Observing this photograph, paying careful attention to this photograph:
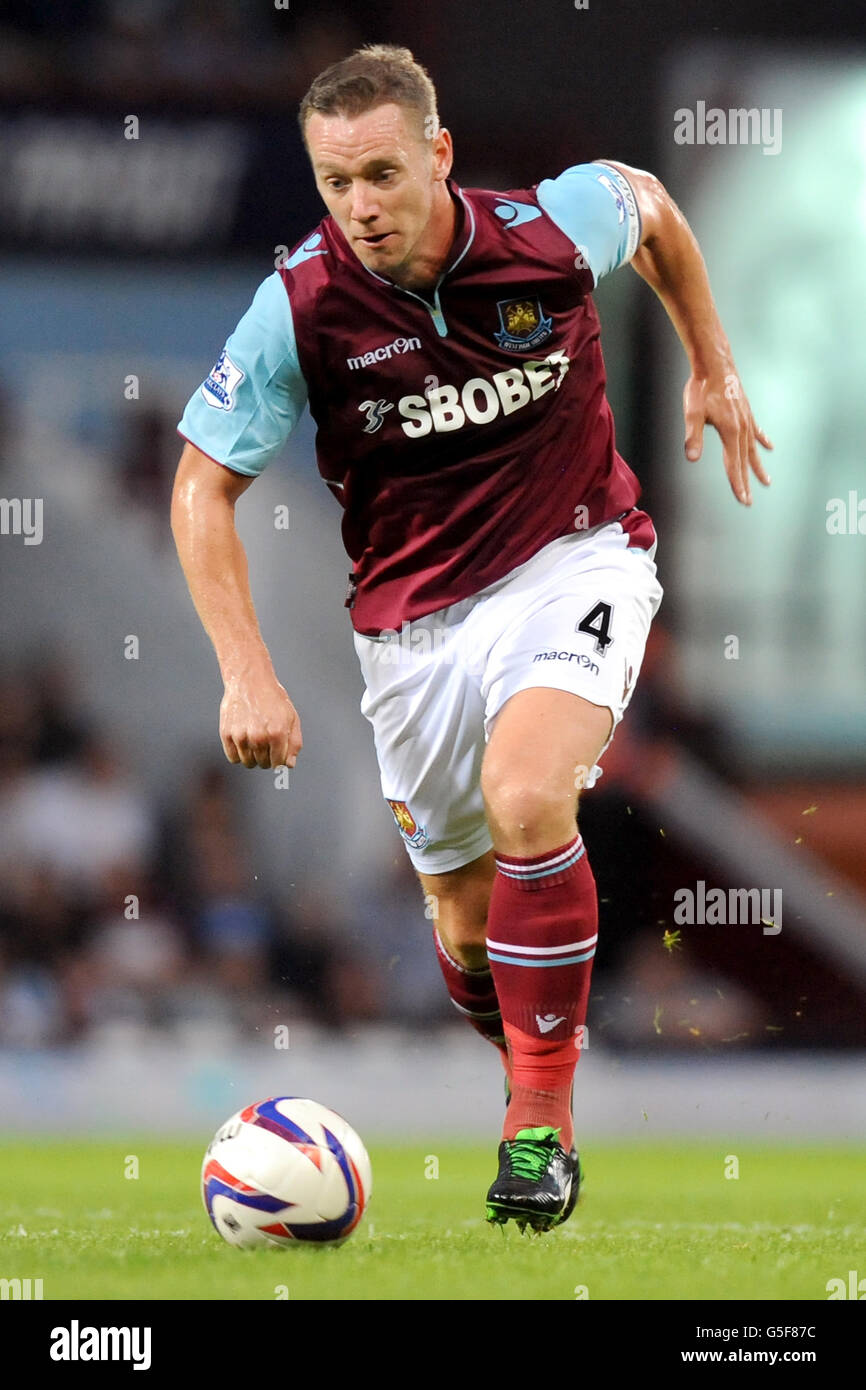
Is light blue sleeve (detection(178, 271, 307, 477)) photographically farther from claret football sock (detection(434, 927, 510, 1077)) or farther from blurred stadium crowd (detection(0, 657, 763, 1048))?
blurred stadium crowd (detection(0, 657, 763, 1048))

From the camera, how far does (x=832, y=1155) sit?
24.2 ft

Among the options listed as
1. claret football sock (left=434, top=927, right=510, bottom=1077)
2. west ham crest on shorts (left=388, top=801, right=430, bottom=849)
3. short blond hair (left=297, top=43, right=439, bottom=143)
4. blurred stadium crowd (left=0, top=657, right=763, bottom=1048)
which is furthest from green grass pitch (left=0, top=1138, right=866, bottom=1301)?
short blond hair (left=297, top=43, right=439, bottom=143)

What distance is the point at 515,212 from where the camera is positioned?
4.47 metres

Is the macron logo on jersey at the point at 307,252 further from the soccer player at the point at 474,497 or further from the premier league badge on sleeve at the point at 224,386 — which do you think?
the premier league badge on sleeve at the point at 224,386

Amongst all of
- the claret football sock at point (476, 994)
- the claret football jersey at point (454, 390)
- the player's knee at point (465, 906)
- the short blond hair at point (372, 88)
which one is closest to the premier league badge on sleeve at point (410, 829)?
the player's knee at point (465, 906)

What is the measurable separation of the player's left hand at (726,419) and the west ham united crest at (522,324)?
1.86ft

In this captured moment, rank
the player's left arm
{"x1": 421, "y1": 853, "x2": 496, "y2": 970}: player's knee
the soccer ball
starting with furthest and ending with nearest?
{"x1": 421, "y1": 853, "x2": 496, "y2": 970}: player's knee → the player's left arm → the soccer ball

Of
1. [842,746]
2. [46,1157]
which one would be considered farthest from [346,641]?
[46,1157]

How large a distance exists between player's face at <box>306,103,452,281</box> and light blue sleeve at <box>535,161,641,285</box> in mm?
444

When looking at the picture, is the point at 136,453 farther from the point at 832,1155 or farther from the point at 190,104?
the point at 832,1155

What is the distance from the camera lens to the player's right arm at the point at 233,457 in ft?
13.2

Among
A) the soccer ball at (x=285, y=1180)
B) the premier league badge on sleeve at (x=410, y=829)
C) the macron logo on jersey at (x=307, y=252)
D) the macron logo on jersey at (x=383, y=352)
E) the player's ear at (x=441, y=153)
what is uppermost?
the player's ear at (x=441, y=153)

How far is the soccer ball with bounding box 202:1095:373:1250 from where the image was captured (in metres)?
3.67

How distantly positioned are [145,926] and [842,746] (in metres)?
3.43
